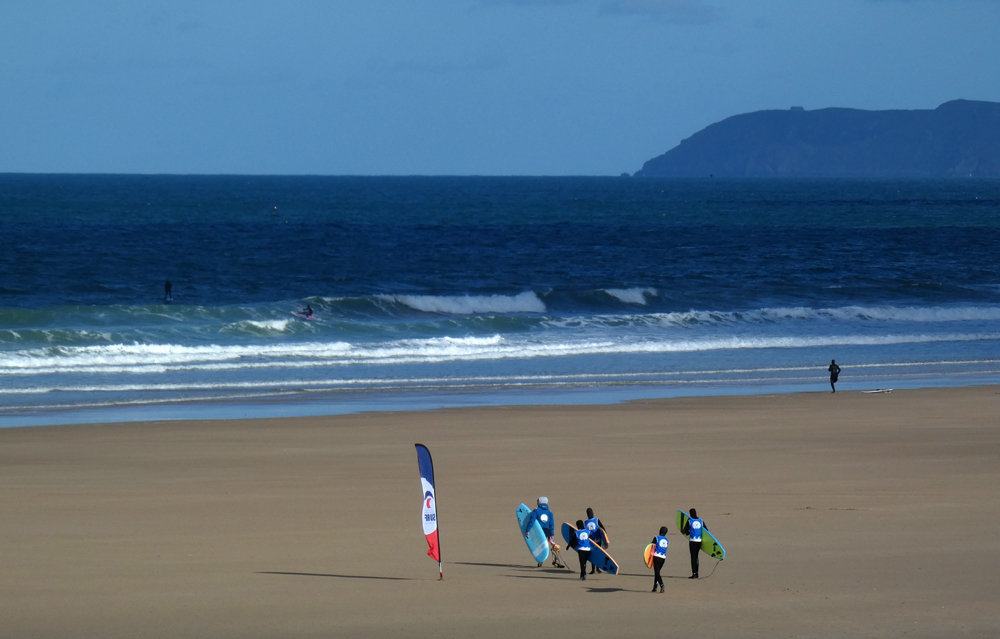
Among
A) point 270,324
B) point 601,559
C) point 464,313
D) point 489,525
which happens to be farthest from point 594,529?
point 464,313

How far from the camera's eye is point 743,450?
17.0 metres

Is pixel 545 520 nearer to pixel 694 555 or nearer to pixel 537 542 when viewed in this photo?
pixel 537 542

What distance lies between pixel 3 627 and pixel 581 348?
77.4 ft

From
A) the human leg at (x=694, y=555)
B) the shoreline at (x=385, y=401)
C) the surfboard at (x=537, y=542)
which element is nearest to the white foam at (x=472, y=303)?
the shoreline at (x=385, y=401)

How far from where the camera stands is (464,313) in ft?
136

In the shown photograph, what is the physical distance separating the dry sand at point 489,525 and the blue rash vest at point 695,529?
0.46 metres

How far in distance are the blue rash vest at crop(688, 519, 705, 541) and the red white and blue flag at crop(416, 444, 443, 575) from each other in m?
2.36

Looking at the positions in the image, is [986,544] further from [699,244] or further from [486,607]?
[699,244]

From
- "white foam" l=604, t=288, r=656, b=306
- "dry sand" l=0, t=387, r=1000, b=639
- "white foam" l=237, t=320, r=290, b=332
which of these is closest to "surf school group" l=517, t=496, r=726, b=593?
"dry sand" l=0, t=387, r=1000, b=639

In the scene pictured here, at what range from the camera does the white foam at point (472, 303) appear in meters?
41.3

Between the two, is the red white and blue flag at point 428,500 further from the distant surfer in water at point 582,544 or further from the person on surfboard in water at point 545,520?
the distant surfer in water at point 582,544

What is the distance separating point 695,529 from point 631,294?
3391cm

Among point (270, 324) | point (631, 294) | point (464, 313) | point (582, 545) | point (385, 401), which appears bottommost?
point (385, 401)

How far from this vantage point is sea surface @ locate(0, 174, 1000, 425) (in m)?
25.0
